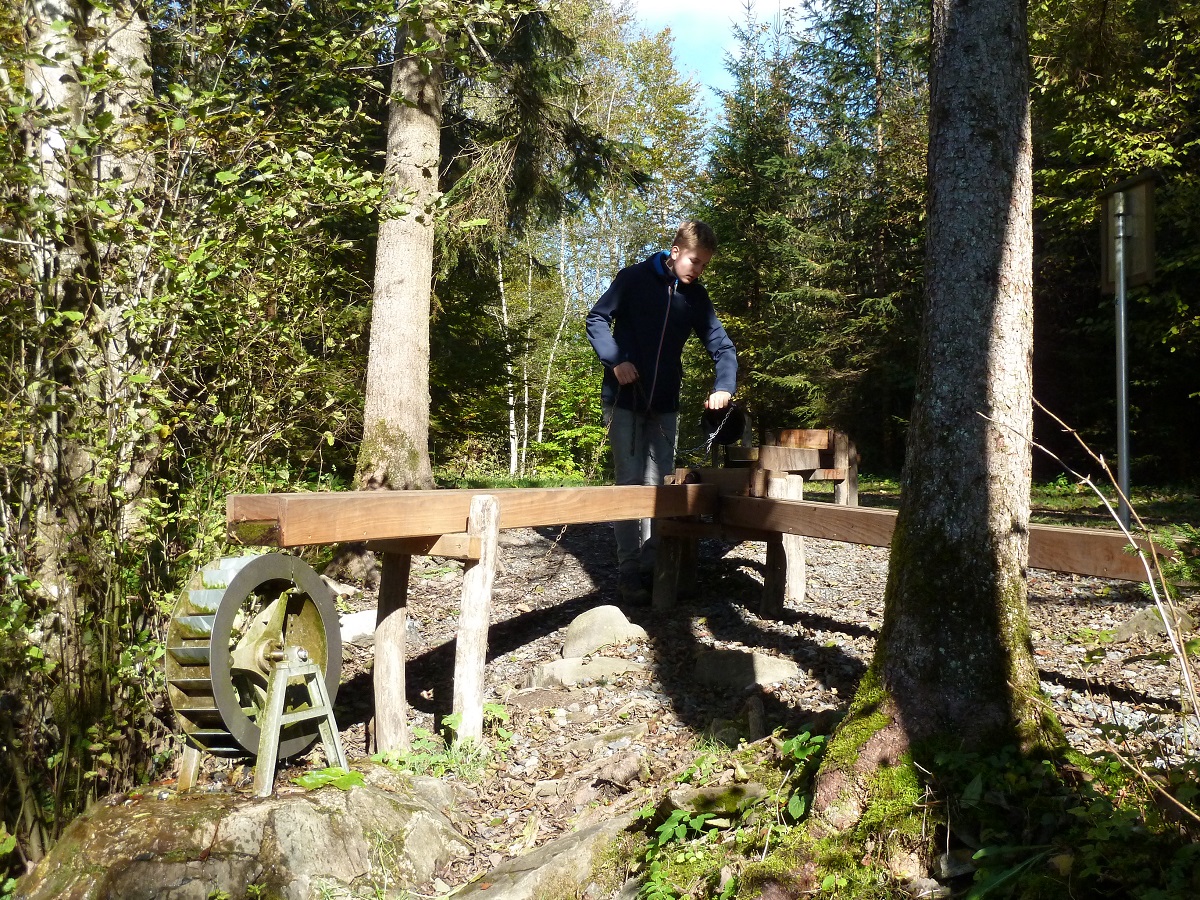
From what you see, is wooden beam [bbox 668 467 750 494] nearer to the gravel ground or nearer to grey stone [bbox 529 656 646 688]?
the gravel ground

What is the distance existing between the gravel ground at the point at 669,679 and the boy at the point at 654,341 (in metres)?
1.21

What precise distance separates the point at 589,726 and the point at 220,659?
80.3 inches

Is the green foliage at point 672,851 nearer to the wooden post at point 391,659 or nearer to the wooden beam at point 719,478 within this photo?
the wooden post at point 391,659

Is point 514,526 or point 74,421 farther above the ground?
→ point 74,421

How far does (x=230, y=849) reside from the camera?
11.0 ft

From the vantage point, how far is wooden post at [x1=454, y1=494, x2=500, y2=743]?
15.1ft

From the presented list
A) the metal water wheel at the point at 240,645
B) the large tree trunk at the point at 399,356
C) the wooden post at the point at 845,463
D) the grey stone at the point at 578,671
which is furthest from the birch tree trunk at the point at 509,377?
the metal water wheel at the point at 240,645

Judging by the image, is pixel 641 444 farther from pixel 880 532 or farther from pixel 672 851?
pixel 672 851

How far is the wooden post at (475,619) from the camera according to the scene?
15.1 ft

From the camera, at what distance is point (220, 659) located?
3.66 m

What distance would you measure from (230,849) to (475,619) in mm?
1599

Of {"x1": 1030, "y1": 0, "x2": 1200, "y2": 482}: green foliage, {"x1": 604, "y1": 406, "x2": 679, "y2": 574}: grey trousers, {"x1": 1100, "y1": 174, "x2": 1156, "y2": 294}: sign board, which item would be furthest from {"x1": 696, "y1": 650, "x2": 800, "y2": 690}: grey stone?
{"x1": 1030, "y1": 0, "x2": 1200, "y2": 482}: green foliage

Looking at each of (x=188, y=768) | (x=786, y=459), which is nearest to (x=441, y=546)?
(x=188, y=768)

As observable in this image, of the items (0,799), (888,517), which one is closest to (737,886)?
(888,517)
